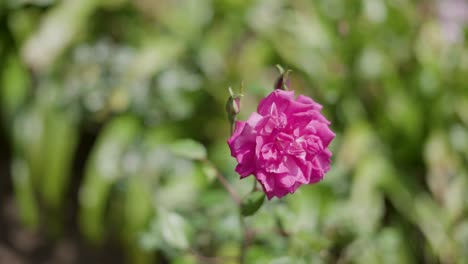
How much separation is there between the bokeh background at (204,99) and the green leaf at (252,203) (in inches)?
37.3

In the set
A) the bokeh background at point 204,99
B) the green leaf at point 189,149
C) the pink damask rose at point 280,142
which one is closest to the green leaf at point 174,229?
the green leaf at point 189,149

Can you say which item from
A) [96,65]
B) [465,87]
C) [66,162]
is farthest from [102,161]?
[465,87]

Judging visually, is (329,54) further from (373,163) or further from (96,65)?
(96,65)

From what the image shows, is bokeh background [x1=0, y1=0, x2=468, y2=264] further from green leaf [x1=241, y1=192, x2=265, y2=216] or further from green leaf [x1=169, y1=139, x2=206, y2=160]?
green leaf [x1=241, y1=192, x2=265, y2=216]

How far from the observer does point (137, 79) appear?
2090 mm

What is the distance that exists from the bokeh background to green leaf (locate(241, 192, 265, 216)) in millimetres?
948

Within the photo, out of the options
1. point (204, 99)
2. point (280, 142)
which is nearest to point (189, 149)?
point (280, 142)

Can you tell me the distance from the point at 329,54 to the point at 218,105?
1.42ft

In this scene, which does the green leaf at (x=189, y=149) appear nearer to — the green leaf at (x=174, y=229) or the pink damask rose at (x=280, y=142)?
the green leaf at (x=174, y=229)

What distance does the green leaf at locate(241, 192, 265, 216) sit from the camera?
98 cm

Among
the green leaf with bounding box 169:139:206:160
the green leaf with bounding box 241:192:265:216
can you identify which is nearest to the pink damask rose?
the green leaf with bounding box 241:192:265:216

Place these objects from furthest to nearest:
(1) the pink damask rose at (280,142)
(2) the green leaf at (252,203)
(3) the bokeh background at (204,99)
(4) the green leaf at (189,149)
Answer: (3) the bokeh background at (204,99)
(4) the green leaf at (189,149)
(2) the green leaf at (252,203)
(1) the pink damask rose at (280,142)

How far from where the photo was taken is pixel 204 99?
217 cm

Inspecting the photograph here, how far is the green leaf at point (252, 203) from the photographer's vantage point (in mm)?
982
